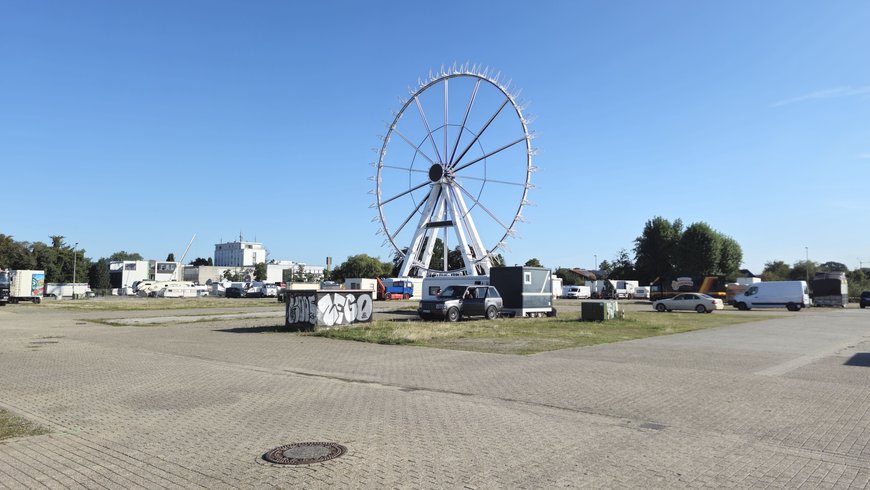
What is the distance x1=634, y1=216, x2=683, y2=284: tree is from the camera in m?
94.7

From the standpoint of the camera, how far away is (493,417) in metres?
7.86

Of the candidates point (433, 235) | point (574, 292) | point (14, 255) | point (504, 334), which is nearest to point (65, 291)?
point (14, 255)

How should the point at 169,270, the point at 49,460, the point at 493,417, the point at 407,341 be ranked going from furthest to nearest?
1. the point at 169,270
2. the point at 407,341
3. the point at 493,417
4. the point at 49,460

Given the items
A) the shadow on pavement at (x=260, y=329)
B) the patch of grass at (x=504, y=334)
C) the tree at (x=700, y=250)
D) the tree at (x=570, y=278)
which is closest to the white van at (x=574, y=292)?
the tree at (x=700, y=250)

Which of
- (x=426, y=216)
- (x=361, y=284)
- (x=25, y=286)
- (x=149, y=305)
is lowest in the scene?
(x=149, y=305)

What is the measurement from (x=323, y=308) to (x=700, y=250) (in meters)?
78.9

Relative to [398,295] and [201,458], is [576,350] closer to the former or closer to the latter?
[201,458]

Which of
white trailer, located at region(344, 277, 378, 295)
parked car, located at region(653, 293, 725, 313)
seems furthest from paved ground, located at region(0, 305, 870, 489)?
white trailer, located at region(344, 277, 378, 295)

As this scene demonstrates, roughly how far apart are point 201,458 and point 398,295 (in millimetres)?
56728

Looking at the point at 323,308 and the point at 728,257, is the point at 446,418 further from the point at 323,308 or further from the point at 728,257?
the point at 728,257

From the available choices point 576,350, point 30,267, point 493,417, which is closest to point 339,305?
point 576,350

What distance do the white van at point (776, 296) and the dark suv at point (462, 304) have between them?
28222 mm

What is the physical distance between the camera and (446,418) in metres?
7.81

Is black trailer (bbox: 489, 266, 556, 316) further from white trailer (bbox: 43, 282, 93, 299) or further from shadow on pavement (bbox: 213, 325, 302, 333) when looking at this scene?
white trailer (bbox: 43, 282, 93, 299)
